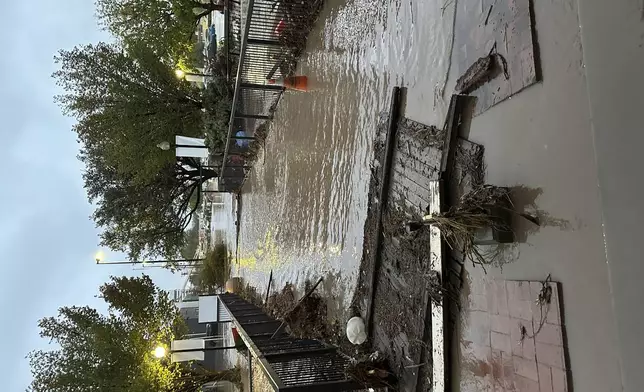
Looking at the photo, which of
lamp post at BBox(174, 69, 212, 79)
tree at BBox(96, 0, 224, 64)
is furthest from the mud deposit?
tree at BBox(96, 0, 224, 64)

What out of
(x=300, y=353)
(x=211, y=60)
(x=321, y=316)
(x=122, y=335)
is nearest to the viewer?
(x=300, y=353)

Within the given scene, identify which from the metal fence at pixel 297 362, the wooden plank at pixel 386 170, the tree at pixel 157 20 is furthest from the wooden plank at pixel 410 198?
the tree at pixel 157 20

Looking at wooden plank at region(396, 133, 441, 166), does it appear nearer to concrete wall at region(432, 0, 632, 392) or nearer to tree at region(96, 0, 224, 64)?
concrete wall at region(432, 0, 632, 392)

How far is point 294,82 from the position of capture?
1071cm

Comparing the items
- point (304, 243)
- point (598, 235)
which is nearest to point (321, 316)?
point (304, 243)

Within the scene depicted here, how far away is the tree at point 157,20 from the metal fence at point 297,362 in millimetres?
11400

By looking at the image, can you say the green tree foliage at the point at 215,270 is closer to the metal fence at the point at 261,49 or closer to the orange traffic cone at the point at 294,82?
the metal fence at the point at 261,49

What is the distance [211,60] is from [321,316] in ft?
35.6

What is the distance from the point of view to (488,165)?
4.29 meters

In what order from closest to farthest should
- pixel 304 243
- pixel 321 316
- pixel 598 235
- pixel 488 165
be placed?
1. pixel 598 235
2. pixel 488 165
3. pixel 321 316
4. pixel 304 243

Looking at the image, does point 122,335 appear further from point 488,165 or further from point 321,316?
point 488,165

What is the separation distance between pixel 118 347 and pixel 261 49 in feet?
29.5

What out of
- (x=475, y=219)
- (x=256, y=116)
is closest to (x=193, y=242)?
(x=256, y=116)

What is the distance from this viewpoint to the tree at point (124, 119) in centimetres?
1524
